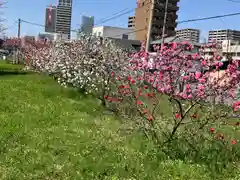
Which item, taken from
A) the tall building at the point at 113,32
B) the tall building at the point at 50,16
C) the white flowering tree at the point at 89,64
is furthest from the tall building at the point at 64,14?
the white flowering tree at the point at 89,64

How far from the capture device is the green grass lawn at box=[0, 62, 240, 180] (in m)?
6.50

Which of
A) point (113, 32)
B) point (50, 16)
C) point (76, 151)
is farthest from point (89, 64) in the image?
point (113, 32)

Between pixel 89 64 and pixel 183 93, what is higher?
pixel 89 64

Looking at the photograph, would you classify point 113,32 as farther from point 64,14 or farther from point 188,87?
point 188,87

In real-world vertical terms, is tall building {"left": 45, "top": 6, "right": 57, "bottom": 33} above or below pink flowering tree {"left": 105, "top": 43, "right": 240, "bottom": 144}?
above

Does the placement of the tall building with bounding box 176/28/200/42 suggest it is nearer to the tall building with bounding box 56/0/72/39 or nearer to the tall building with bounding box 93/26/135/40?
the tall building with bounding box 56/0/72/39

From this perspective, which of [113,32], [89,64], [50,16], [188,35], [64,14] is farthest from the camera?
[113,32]

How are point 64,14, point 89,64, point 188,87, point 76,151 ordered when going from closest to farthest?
point 188,87 → point 76,151 → point 89,64 → point 64,14

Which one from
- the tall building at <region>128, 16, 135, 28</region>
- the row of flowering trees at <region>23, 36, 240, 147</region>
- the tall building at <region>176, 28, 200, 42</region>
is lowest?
the row of flowering trees at <region>23, 36, 240, 147</region>

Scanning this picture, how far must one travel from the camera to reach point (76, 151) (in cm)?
776

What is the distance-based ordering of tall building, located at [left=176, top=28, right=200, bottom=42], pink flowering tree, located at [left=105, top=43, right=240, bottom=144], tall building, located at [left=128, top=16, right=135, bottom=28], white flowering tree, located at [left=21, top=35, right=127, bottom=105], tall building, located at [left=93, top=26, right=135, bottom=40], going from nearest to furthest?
pink flowering tree, located at [left=105, top=43, right=240, bottom=144] < white flowering tree, located at [left=21, top=35, right=127, bottom=105] < tall building, located at [left=176, top=28, right=200, bottom=42] < tall building, located at [left=93, top=26, right=135, bottom=40] < tall building, located at [left=128, top=16, right=135, bottom=28]

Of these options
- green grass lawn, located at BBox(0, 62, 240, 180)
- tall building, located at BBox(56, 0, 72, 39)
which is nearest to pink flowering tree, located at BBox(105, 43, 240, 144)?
green grass lawn, located at BBox(0, 62, 240, 180)

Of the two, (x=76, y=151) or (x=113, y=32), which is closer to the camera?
(x=76, y=151)

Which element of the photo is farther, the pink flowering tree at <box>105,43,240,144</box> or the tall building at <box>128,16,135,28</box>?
the tall building at <box>128,16,135,28</box>
